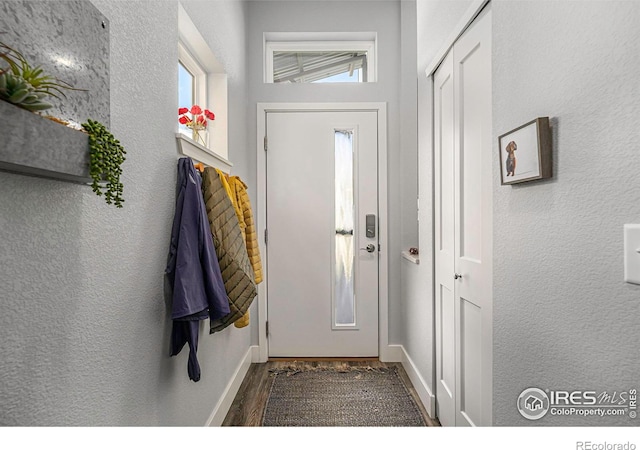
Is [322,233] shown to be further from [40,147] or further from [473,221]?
[40,147]

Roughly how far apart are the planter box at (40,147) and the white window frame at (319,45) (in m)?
2.31

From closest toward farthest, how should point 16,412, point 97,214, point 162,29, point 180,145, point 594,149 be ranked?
point 16,412 < point 594,149 < point 97,214 < point 162,29 < point 180,145

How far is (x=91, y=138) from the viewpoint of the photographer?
768 millimetres

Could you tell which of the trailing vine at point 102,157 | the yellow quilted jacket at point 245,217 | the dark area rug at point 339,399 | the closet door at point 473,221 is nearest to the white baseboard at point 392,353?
the dark area rug at point 339,399

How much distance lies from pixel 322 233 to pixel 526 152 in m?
1.89

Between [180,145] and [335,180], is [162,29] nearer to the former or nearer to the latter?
[180,145]

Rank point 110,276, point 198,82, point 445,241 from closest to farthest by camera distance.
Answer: point 110,276, point 445,241, point 198,82

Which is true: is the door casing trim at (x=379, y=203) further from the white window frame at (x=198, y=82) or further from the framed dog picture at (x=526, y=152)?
the framed dog picture at (x=526, y=152)

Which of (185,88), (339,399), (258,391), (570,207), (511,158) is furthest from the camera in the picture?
(258,391)

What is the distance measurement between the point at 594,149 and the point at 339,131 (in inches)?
84.0

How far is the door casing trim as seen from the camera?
2777 mm

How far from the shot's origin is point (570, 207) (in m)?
0.87

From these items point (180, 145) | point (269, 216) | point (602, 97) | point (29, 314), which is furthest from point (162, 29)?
point (269, 216)

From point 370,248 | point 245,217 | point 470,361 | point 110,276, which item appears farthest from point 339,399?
point 110,276
